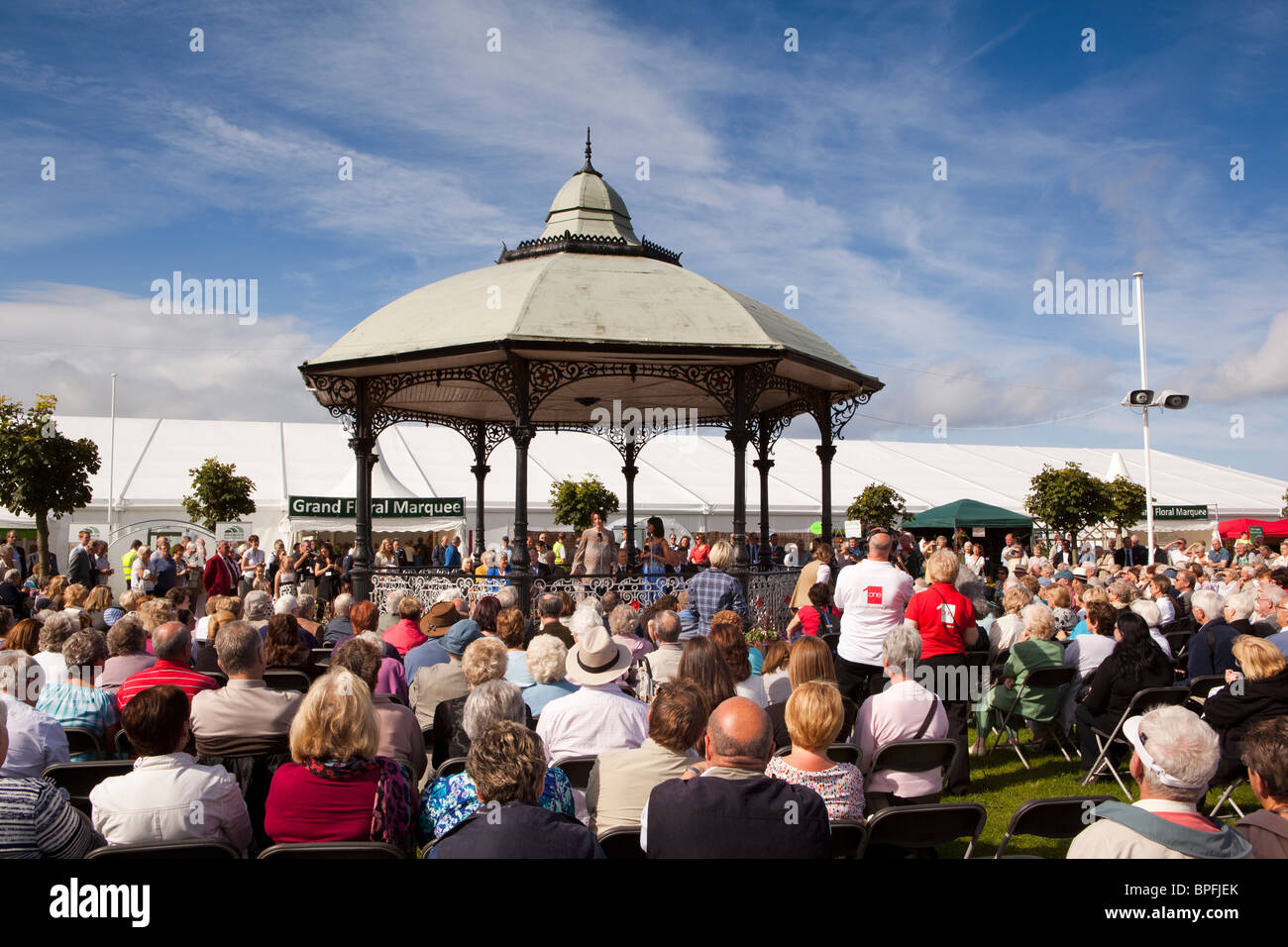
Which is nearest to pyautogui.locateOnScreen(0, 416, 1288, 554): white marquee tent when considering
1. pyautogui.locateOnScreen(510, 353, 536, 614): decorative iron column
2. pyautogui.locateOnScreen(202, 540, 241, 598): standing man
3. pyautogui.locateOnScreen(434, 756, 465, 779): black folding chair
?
pyautogui.locateOnScreen(202, 540, 241, 598): standing man

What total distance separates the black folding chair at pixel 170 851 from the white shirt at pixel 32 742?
156 centimetres

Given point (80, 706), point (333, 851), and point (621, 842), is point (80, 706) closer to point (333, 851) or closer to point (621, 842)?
point (333, 851)

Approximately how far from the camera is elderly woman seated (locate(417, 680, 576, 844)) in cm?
336

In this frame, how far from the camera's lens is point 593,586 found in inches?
459

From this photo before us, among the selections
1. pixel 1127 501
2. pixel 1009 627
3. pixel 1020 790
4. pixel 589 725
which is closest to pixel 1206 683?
pixel 1009 627

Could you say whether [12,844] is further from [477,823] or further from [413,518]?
[413,518]

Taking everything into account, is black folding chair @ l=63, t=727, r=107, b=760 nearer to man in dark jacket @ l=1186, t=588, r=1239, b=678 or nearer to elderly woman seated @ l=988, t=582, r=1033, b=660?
elderly woman seated @ l=988, t=582, r=1033, b=660

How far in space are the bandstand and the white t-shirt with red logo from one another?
412 centimetres

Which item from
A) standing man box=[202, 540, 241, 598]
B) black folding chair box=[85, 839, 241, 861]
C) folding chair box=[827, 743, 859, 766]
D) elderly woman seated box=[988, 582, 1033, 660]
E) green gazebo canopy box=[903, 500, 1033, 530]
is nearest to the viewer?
black folding chair box=[85, 839, 241, 861]

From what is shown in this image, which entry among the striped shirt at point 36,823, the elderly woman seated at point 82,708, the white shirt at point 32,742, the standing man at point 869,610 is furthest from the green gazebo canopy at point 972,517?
the striped shirt at point 36,823

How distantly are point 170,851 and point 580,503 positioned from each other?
2549cm

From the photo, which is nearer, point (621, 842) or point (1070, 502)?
point (621, 842)

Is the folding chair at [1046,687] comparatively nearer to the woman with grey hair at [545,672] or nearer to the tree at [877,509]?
the woman with grey hair at [545,672]

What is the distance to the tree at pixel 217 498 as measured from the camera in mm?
25047
